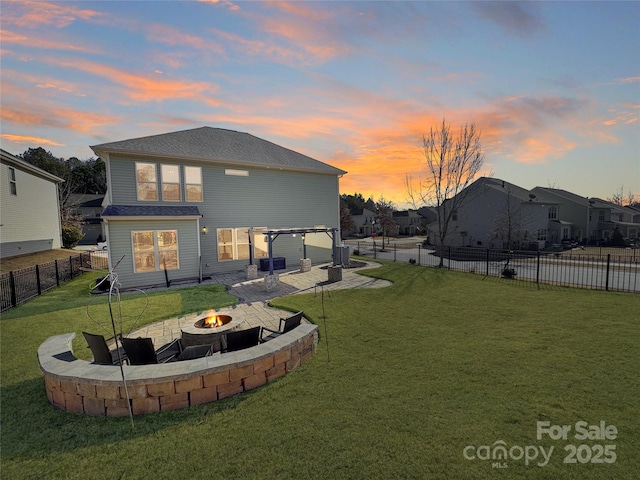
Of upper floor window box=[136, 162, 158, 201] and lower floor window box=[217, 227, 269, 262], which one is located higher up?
upper floor window box=[136, 162, 158, 201]

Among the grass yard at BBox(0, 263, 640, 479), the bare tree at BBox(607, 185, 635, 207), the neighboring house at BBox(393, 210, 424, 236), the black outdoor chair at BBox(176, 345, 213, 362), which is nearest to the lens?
the grass yard at BBox(0, 263, 640, 479)

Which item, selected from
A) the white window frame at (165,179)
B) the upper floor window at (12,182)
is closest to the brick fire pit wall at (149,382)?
the white window frame at (165,179)

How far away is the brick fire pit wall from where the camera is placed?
4094 mm

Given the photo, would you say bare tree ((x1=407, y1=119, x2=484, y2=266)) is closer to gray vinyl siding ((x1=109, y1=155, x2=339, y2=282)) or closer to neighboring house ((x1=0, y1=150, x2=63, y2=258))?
gray vinyl siding ((x1=109, y1=155, x2=339, y2=282))

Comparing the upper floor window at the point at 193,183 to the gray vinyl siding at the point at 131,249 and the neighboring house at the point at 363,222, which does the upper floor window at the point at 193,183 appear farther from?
the neighboring house at the point at 363,222

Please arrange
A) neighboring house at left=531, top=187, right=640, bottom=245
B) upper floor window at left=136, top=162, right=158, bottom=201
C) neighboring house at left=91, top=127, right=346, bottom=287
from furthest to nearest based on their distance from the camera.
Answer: neighboring house at left=531, top=187, right=640, bottom=245 < upper floor window at left=136, top=162, right=158, bottom=201 < neighboring house at left=91, top=127, right=346, bottom=287

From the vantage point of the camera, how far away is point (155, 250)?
14.2 meters

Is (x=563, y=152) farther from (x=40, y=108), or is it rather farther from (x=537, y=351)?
(x=40, y=108)

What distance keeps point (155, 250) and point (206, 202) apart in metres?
3.81

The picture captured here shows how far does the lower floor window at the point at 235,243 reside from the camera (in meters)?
16.9

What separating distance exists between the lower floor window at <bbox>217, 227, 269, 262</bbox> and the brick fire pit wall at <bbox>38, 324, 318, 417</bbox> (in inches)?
479

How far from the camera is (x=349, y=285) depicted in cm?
1346

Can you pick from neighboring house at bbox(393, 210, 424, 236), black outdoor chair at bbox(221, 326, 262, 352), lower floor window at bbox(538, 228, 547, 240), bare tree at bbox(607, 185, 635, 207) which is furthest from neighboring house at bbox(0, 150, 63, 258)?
bare tree at bbox(607, 185, 635, 207)

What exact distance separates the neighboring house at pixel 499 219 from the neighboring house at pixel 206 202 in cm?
2127
